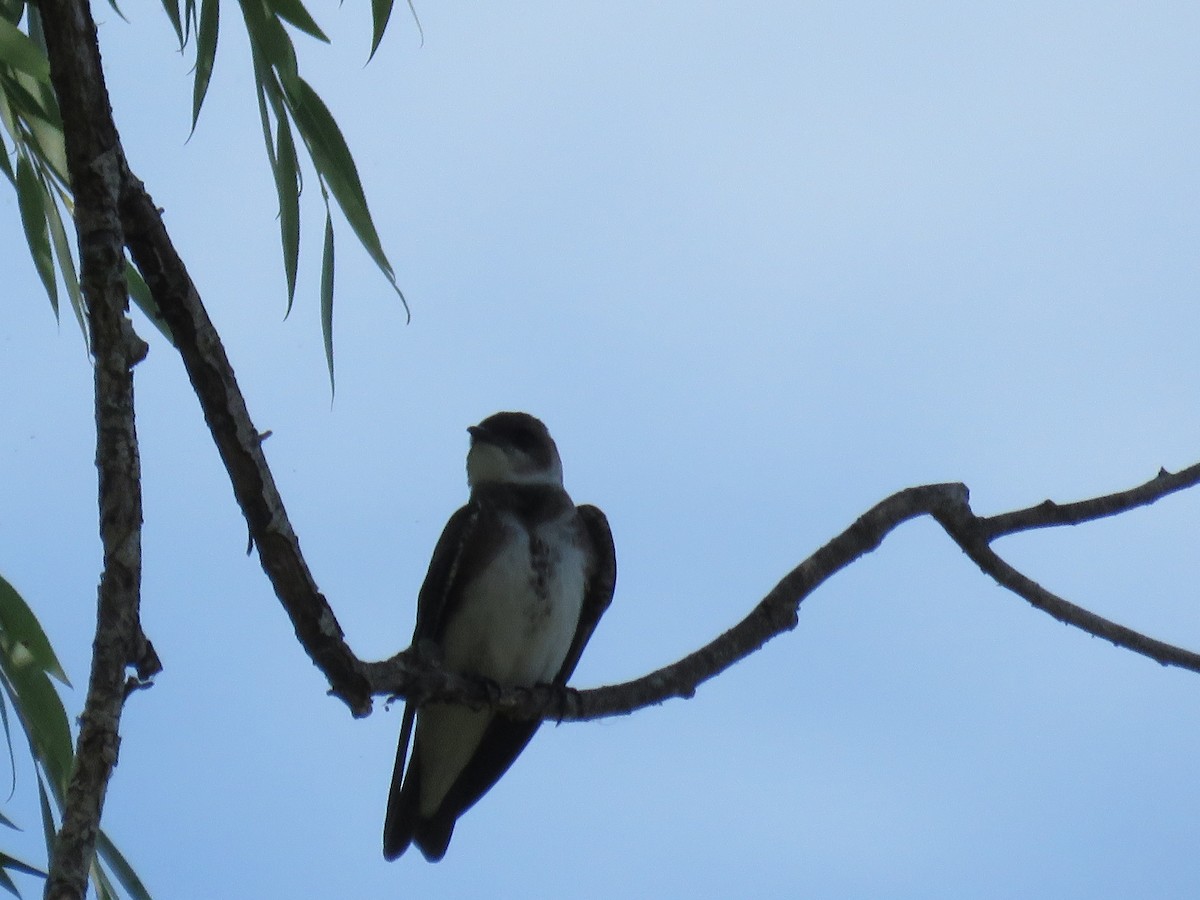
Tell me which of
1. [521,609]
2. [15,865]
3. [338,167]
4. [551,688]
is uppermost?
[338,167]

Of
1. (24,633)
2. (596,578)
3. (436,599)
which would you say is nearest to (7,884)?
(24,633)

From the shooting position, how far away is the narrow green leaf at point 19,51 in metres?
3.33

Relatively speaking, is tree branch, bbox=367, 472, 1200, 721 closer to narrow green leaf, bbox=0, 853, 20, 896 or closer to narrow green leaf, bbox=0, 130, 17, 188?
narrow green leaf, bbox=0, 853, 20, 896

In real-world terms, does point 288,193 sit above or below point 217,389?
above

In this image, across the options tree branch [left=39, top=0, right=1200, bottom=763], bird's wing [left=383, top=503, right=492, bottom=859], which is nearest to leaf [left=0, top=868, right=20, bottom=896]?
tree branch [left=39, top=0, right=1200, bottom=763]

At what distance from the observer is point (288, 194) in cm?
368

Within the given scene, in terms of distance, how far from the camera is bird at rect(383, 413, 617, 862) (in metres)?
4.98

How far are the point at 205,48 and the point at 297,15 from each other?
23 cm

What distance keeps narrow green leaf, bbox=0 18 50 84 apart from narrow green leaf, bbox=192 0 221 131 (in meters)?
0.33

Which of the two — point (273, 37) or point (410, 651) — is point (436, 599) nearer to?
point (410, 651)

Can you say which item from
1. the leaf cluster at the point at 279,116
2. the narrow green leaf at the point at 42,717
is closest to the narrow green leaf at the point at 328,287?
the leaf cluster at the point at 279,116

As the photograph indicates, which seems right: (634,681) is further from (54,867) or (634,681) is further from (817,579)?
(54,867)

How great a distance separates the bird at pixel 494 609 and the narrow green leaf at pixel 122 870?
1.12 m

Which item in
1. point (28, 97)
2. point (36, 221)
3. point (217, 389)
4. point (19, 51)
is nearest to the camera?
point (217, 389)
